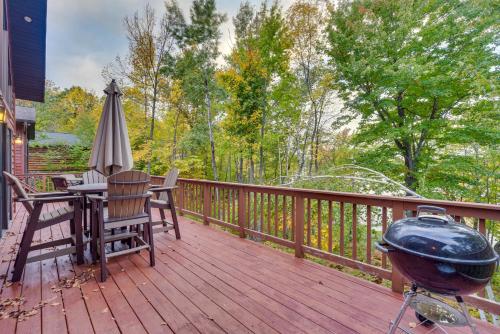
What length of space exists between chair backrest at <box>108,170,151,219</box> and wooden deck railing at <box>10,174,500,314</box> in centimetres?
162

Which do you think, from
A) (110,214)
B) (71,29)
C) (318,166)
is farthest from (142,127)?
(110,214)

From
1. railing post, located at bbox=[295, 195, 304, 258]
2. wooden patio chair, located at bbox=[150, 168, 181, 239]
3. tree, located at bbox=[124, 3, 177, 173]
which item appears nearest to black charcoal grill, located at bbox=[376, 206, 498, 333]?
railing post, located at bbox=[295, 195, 304, 258]

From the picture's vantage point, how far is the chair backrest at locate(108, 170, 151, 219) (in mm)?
2812

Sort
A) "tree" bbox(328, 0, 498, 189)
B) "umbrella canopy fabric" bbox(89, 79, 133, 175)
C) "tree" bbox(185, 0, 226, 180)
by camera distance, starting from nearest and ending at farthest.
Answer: "umbrella canopy fabric" bbox(89, 79, 133, 175), "tree" bbox(328, 0, 498, 189), "tree" bbox(185, 0, 226, 180)

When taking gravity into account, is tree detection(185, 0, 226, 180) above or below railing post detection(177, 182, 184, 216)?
above

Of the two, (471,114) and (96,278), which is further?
(471,114)

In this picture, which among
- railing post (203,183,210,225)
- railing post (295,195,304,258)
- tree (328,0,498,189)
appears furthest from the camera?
tree (328,0,498,189)

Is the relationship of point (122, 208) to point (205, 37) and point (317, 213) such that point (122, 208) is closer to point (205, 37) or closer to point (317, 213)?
point (317, 213)

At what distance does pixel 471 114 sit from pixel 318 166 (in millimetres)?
5259

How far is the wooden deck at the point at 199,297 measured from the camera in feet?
6.14

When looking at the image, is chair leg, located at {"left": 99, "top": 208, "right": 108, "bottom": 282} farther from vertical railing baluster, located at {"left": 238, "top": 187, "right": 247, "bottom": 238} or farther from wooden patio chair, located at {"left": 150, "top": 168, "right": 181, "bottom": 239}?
vertical railing baluster, located at {"left": 238, "top": 187, "right": 247, "bottom": 238}

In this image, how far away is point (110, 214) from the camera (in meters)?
2.91

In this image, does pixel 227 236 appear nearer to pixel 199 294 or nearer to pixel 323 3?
pixel 199 294

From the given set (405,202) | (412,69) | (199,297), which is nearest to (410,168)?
(412,69)
